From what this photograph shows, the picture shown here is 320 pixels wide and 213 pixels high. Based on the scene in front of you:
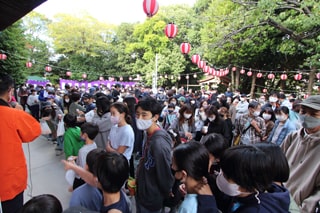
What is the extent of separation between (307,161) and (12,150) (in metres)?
2.91

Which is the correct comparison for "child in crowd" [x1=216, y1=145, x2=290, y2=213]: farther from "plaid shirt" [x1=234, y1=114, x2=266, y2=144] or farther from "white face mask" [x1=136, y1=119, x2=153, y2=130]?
"plaid shirt" [x1=234, y1=114, x2=266, y2=144]

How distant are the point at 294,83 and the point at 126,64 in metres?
19.9

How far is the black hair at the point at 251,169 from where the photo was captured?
133 cm

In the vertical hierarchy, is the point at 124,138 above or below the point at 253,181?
below

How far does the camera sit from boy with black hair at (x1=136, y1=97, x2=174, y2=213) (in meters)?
2.02

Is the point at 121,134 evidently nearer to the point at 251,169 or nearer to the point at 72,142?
the point at 72,142

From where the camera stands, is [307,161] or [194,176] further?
[307,161]

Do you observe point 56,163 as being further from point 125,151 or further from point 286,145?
point 286,145

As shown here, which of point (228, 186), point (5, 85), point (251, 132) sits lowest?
point (251, 132)

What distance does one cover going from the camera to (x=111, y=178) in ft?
5.12

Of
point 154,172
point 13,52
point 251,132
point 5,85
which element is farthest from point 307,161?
point 13,52

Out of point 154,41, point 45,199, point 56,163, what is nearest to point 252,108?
point 45,199

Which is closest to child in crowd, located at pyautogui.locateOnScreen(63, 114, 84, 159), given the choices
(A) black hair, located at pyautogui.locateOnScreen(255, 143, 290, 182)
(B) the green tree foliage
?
(A) black hair, located at pyautogui.locateOnScreen(255, 143, 290, 182)

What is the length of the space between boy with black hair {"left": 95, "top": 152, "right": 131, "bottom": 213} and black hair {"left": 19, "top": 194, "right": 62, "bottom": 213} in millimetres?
335
